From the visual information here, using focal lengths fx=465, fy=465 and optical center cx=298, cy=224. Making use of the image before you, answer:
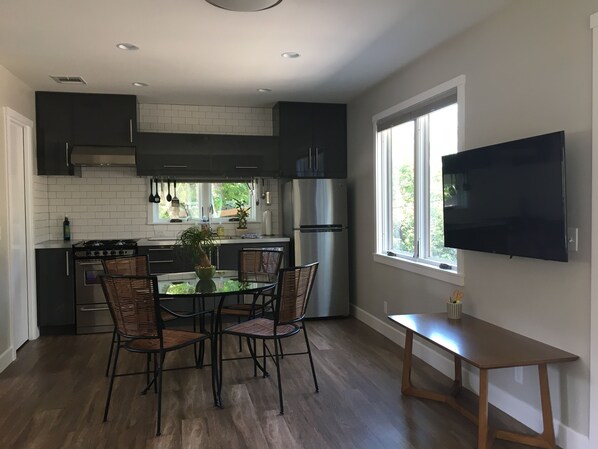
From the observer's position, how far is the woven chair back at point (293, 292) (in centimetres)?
298

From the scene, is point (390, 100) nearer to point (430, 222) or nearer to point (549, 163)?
point (430, 222)

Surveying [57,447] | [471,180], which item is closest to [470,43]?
[471,180]

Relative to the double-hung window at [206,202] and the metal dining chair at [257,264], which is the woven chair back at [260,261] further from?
the double-hung window at [206,202]

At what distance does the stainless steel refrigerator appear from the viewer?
17.3ft

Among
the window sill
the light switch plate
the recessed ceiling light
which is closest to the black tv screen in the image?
the light switch plate

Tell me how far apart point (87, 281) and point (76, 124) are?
1.71m

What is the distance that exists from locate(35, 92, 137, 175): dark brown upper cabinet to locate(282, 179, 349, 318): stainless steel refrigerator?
6.49 feet

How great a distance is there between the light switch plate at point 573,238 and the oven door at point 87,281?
13.9ft

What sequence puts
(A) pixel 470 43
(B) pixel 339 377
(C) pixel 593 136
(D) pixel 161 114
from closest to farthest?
(C) pixel 593 136, (A) pixel 470 43, (B) pixel 339 377, (D) pixel 161 114

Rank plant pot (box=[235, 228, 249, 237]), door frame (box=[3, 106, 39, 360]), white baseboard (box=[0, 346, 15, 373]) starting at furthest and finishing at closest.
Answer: plant pot (box=[235, 228, 249, 237])
door frame (box=[3, 106, 39, 360])
white baseboard (box=[0, 346, 15, 373])

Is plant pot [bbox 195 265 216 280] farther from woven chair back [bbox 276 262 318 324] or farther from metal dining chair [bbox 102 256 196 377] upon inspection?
woven chair back [bbox 276 262 318 324]

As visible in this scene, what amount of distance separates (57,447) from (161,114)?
4006mm

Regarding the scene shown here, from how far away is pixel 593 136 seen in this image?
2.27 metres

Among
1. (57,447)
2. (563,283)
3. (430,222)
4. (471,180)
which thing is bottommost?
(57,447)
